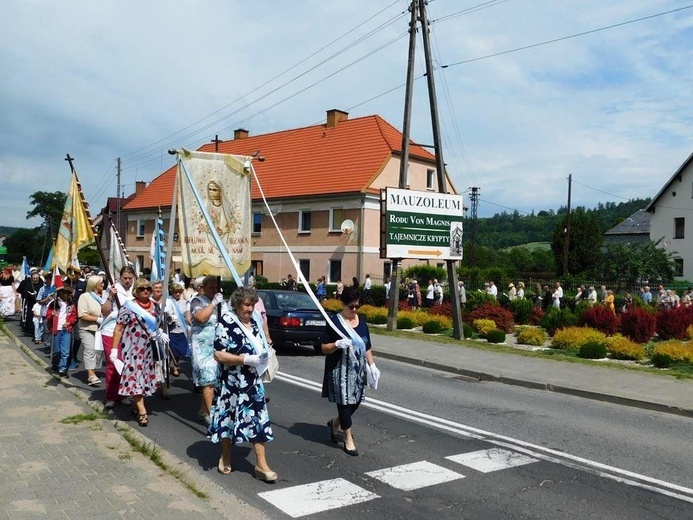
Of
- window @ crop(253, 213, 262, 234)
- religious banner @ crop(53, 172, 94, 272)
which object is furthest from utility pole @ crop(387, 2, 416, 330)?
window @ crop(253, 213, 262, 234)

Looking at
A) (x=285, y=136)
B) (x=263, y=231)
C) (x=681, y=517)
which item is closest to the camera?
(x=681, y=517)

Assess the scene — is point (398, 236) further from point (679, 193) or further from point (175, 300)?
point (679, 193)

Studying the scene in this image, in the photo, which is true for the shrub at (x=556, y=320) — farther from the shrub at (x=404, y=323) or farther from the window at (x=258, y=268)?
the window at (x=258, y=268)

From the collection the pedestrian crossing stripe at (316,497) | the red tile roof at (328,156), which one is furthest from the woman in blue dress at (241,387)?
the red tile roof at (328,156)

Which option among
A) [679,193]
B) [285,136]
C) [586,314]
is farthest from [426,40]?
[679,193]

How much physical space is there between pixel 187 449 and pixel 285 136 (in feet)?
143

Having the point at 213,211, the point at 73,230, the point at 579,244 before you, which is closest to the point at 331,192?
the point at 73,230

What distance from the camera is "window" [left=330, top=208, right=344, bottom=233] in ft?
127

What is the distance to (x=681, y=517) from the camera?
5195 mm

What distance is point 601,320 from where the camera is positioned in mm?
18156

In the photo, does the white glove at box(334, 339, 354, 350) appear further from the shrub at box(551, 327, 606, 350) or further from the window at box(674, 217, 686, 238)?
the window at box(674, 217, 686, 238)

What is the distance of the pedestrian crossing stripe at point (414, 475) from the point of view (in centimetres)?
577

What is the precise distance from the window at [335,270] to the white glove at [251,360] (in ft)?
108

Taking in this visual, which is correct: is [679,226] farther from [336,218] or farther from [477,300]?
[477,300]
